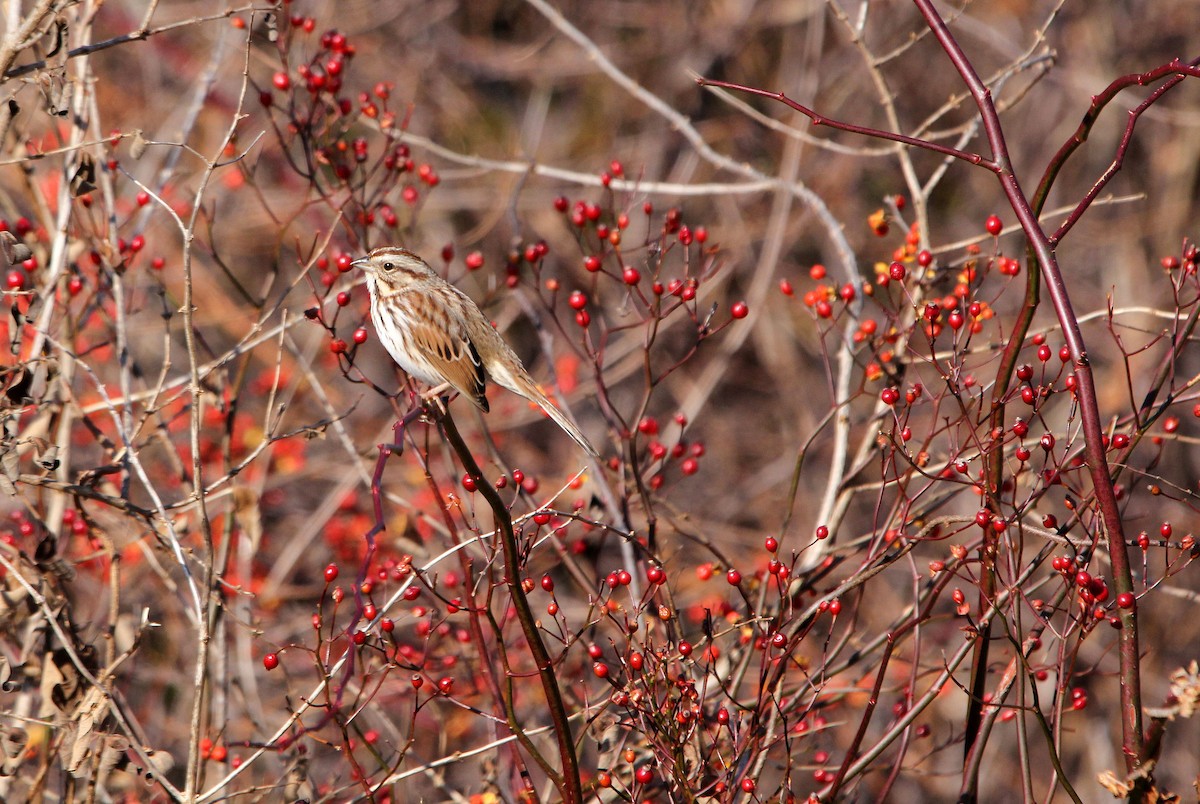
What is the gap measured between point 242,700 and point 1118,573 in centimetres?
350

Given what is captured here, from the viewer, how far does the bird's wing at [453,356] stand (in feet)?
18.1

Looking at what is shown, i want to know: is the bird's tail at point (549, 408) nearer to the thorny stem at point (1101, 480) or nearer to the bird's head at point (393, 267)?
the bird's head at point (393, 267)

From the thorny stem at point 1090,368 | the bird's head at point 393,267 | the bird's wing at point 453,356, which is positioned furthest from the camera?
the bird's wing at point 453,356

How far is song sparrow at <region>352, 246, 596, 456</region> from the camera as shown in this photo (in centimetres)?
541

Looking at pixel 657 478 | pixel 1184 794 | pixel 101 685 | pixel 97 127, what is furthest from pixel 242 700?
pixel 1184 794

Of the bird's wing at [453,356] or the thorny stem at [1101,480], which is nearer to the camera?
the thorny stem at [1101,480]

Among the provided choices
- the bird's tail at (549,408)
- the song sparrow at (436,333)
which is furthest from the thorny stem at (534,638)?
the song sparrow at (436,333)

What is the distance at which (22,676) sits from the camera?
4.03 m

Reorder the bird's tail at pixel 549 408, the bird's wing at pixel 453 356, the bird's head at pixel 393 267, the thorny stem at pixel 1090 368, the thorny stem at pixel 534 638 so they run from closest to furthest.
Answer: the thorny stem at pixel 1090 368 → the thorny stem at pixel 534 638 → the bird's head at pixel 393 267 → the bird's tail at pixel 549 408 → the bird's wing at pixel 453 356

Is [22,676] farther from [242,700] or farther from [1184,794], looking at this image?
[1184,794]

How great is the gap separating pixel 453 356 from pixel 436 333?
0.14 m

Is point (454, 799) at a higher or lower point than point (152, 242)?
lower

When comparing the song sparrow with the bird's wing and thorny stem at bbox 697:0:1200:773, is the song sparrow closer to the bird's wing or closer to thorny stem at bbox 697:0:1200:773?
the bird's wing

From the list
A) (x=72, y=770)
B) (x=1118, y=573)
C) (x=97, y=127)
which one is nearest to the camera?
(x=1118, y=573)
